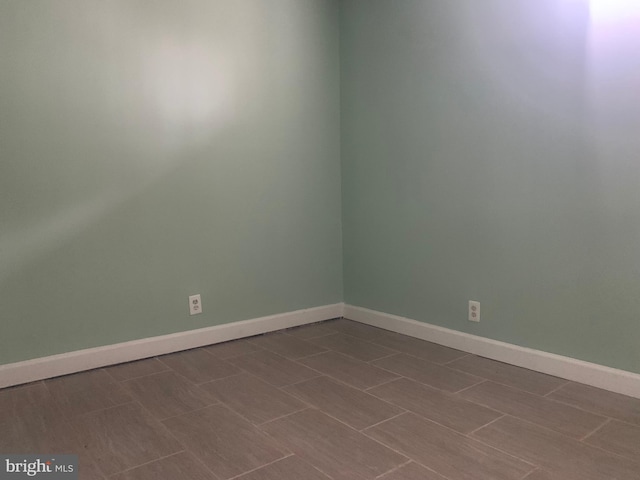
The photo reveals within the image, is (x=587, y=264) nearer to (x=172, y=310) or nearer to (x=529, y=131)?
(x=529, y=131)

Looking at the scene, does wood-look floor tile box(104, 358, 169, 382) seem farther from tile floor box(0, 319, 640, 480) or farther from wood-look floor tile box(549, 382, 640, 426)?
wood-look floor tile box(549, 382, 640, 426)

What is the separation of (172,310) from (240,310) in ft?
1.41

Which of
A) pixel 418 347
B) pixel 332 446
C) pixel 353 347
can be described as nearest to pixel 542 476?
pixel 332 446

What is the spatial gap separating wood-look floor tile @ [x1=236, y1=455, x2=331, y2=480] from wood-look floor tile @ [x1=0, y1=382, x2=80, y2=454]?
68 cm

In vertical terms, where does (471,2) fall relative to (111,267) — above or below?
above

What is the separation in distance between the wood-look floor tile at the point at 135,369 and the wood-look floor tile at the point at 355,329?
3.75 feet

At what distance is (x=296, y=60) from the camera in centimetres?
314

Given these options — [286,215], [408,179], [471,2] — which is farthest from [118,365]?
[471,2]

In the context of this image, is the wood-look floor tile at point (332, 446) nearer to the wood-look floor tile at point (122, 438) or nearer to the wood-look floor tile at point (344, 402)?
the wood-look floor tile at point (344, 402)

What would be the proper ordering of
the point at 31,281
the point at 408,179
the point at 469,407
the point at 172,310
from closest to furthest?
the point at 469,407
the point at 31,281
the point at 172,310
the point at 408,179

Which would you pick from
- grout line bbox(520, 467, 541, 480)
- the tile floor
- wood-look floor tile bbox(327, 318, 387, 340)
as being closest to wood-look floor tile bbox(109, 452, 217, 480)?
the tile floor

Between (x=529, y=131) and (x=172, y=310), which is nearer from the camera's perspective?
(x=529, y=131)

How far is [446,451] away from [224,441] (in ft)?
2.55

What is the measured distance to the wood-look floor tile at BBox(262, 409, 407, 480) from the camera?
1551mm
